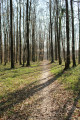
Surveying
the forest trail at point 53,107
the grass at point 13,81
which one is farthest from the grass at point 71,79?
the grass at point 13,81

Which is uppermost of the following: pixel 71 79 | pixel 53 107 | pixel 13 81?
pixel 71 79

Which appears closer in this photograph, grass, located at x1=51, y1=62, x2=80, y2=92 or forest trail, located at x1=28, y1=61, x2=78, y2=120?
forest trail, located at x1=28, y1=61, x2=78, y2=120

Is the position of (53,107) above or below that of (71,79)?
below

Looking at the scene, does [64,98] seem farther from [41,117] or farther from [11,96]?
[11,96]

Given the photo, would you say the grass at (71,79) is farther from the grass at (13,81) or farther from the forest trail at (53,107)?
the grass at (13,81)

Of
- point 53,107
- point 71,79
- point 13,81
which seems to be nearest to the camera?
point 53,107

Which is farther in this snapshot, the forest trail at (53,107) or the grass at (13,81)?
the grass at (13,81)

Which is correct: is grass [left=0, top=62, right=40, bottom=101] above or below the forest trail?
above

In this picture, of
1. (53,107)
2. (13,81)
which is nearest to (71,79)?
(53,107)

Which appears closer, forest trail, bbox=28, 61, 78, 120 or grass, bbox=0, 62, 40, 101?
forest trail, bbox=28, 61, 78, 120

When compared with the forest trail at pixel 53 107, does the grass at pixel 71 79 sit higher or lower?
higher

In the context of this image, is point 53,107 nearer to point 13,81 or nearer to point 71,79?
point 71,79

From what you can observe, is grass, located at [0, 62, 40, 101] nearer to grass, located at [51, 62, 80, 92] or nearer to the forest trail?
the forest trail

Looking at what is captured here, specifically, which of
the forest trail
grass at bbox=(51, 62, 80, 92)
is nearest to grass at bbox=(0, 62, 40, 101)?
the forest trail
